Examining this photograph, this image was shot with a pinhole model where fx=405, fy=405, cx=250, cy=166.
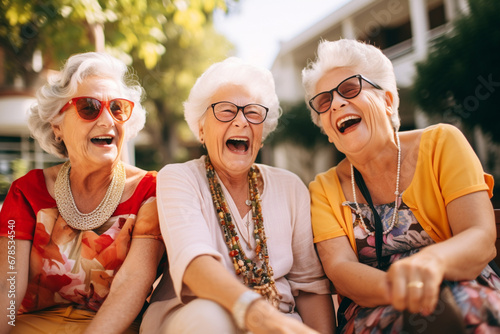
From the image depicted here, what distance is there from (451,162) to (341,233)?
68cm

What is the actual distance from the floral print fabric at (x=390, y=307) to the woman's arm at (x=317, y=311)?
103 mm

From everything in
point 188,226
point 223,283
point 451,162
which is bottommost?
point 223,283

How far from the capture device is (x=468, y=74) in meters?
7.37

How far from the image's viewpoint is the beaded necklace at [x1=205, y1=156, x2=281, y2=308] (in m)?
2.13

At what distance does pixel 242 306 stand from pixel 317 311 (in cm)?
83

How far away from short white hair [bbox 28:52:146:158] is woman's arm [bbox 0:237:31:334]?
2.22ft

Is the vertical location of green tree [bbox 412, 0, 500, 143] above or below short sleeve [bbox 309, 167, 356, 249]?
above

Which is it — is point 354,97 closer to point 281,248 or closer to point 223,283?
point 281,248

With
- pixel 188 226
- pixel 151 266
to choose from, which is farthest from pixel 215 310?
pixel 151 266

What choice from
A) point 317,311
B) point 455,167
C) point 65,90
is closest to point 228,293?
point 317,311

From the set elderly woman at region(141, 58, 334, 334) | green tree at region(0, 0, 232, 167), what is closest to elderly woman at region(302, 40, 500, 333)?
elderly woman at region(141, 58, 334, 334)

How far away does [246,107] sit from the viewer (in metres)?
2.40

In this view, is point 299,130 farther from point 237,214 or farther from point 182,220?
point 182,220

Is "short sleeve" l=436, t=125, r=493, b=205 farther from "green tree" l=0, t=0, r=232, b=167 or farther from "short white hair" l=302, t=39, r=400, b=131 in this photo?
"green tree" l=0, t=0, r=232, b=167
